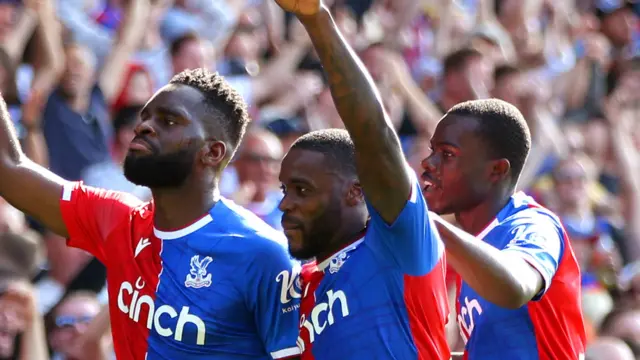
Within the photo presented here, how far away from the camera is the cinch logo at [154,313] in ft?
14.9

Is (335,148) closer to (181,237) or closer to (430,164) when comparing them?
(430,164)

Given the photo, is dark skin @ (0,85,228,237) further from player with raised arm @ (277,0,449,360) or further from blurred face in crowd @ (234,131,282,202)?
blurred face in crowd @ (234,131,282,202)

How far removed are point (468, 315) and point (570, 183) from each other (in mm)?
5146

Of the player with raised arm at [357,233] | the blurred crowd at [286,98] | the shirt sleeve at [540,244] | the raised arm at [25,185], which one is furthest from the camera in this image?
the blurred crowd at [286,98]

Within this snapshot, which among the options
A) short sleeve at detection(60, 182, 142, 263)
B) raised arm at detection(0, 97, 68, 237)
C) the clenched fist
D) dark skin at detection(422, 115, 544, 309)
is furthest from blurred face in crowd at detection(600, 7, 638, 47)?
the clenched fist

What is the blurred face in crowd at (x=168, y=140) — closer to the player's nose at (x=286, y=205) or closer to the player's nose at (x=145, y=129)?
the player's nose at (x=145, y=129)

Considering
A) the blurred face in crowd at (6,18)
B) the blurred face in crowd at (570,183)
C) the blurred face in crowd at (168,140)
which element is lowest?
the blurred face in crowd at (570,183)

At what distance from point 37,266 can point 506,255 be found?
13.3 ft

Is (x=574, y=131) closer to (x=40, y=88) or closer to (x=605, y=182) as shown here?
(x=605, y=182)

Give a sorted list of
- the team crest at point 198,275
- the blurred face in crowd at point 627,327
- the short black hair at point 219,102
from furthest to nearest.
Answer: the blurred face in crowd at point 627,327
the short black hair at point 219,102
the team crest at point 198,275

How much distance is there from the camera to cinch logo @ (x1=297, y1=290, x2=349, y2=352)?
4176mm

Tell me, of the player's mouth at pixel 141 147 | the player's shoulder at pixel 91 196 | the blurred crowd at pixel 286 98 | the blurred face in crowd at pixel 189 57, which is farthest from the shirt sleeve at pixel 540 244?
the blurred face in crowd at pixel 189 57

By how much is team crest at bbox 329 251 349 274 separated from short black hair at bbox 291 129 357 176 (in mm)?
321

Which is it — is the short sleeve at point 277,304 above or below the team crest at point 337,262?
below
